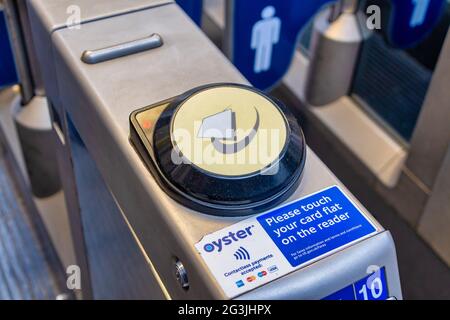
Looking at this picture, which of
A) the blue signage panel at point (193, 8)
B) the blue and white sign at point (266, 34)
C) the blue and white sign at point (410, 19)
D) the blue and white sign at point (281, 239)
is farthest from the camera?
the blue and white sign at point (410, 19)

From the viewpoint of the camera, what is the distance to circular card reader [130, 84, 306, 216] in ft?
1.41

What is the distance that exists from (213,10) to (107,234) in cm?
104

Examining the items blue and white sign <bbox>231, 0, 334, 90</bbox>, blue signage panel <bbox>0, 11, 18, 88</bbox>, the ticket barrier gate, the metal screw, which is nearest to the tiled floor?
blue signage panel <bbox>0, 11, 18, 88</bbox>

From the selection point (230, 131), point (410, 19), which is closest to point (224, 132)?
point (230, 131)

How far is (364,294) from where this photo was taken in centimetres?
45

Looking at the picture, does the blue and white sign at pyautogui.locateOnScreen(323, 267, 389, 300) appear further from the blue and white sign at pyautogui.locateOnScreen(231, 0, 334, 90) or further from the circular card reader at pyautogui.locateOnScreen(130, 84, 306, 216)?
the blue and white sign at pyautogui.locateOnScreen(231, 0, 334, 90)

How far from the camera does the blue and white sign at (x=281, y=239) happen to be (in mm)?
404

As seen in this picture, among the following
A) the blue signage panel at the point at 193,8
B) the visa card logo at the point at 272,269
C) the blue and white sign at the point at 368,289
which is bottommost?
the blue signage panel at the point at 193,8

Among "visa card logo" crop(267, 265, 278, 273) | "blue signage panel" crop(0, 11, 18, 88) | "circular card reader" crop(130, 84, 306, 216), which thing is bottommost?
"blue signage panel" crop(0, 11, 18, 88)

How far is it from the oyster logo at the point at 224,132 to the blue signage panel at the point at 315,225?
6 centimetres

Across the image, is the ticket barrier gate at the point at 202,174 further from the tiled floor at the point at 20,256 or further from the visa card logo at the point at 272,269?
the tiled floor at the point at 20,256

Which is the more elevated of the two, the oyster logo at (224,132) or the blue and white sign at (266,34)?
the oyster logo at (224,132)

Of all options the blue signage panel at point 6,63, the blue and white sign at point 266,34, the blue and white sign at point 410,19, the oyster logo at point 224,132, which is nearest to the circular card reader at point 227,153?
the oyster logo at point 224,132

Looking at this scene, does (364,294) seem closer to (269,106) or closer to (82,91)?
(269,106)
